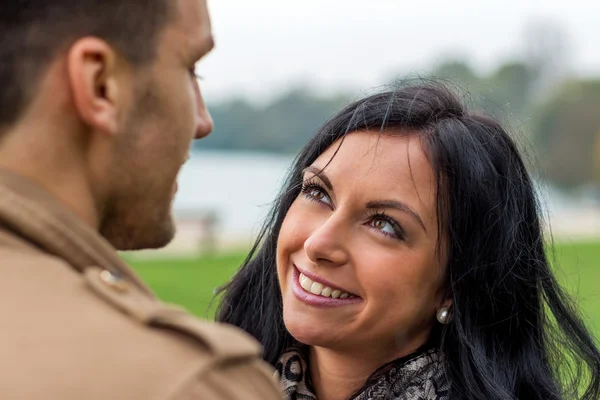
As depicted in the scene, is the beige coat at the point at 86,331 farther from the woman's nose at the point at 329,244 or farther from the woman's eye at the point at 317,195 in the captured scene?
the woman's eye at the point at 317,195

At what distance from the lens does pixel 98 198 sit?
1.64 metres

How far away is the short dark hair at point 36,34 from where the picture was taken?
1.56 meters

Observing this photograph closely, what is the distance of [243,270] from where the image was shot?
3887mm

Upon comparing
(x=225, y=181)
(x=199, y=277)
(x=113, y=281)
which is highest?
(x=113, y=281)

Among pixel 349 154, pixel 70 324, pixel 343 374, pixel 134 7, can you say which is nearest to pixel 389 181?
pixel 349 154

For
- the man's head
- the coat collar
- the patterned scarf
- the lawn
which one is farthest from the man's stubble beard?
the lawn

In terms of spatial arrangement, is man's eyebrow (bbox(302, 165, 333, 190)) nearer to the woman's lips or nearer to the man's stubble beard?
the woman's lips

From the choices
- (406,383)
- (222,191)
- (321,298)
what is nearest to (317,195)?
(321,298)

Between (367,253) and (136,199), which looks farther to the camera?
(367,253)

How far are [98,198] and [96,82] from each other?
20cm

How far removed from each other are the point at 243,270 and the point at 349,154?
0.91 m

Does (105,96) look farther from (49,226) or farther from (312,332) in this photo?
(312,332)

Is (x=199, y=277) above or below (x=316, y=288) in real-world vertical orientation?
below

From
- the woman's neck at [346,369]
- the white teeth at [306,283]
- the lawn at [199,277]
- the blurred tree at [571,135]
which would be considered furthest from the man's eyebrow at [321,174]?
the blurred tree at [571,135]
